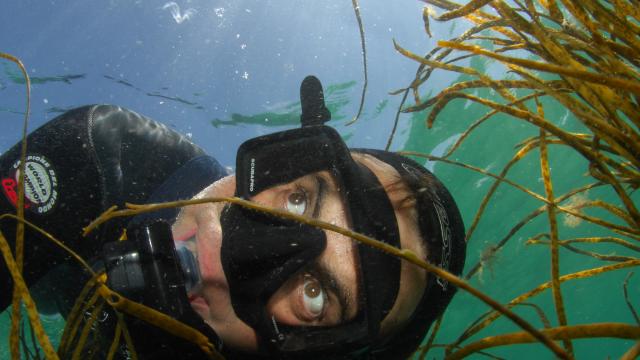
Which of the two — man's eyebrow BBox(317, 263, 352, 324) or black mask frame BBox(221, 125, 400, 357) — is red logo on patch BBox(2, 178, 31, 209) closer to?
black mask frame BBox(221, 125, 400, 357)

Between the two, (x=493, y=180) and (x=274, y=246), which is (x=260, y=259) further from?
(x=493, y=180)

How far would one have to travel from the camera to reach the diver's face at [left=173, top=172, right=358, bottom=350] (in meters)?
2.45

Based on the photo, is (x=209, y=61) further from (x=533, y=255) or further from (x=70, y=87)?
(x=533, y=255)

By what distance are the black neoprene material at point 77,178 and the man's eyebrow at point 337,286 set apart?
204 centimetres

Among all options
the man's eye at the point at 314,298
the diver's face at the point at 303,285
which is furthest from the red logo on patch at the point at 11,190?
the man's eye at the point at 314,298

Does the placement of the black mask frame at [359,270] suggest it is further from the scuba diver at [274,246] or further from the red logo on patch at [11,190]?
the red logo on patch at [11,190]

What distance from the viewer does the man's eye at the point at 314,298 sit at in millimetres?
2525

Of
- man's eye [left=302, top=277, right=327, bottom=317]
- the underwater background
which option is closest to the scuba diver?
man's eye [left=302, top=277, right=327, bottom=317]

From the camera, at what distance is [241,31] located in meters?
12.7

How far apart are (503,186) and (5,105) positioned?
20849 millimetres

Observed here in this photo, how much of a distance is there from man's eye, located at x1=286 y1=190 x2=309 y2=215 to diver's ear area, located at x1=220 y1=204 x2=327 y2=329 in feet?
0.58

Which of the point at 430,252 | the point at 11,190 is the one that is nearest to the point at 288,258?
the point at 430,252

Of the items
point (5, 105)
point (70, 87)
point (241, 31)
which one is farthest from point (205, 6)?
point (5, 105)

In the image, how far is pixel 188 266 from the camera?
2422mm
